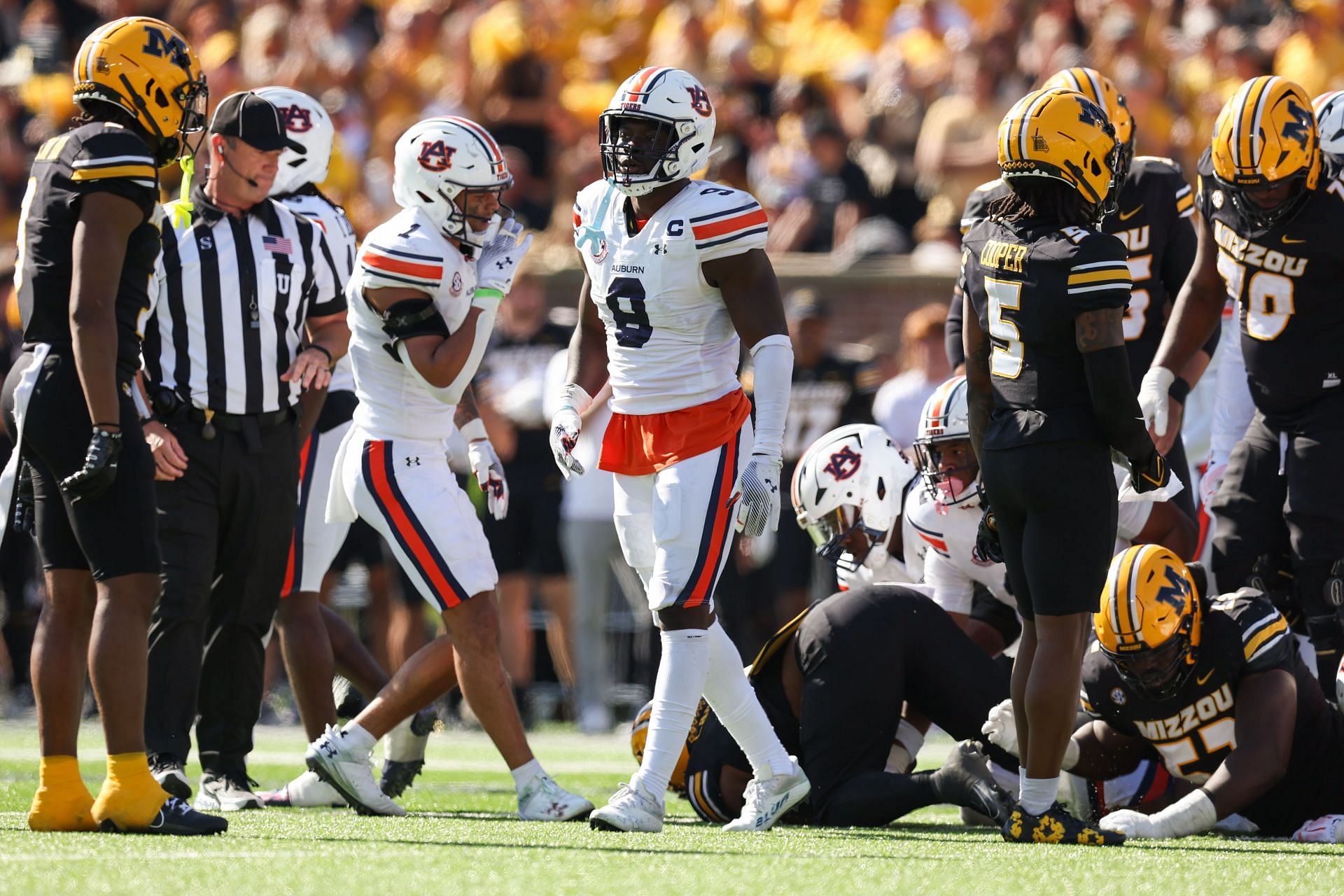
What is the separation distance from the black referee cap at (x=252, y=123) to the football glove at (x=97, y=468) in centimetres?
159

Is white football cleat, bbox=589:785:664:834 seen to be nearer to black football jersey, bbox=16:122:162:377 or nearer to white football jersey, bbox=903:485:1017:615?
white football jersey, bbox=903:485:1017:615

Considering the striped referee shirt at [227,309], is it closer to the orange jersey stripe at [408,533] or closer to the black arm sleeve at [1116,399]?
the orange jersey stripe at [408,533]

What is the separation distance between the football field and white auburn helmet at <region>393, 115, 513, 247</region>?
1.75 m

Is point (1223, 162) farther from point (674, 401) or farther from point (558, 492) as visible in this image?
point (558, 492)

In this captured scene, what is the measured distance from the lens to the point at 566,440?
5.15 m

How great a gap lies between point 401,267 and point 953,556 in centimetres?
201

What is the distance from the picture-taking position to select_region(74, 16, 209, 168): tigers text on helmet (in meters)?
4.67

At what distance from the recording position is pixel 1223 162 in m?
5.45

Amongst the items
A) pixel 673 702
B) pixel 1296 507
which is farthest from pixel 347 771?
pixel 1296 507

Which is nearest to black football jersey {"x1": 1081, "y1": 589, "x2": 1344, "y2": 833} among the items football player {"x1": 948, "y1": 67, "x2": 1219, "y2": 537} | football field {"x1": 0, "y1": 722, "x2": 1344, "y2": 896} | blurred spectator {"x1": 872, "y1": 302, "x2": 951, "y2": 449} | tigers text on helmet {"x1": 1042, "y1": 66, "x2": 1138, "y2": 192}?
football field {"x1": 0, "y1": 722, "x2": 1344, "y2": 896}

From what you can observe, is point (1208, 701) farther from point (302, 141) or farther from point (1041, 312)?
point (302, 141)

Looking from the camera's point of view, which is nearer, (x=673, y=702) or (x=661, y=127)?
(x=673, y=702)

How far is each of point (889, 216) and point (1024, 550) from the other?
678 cm

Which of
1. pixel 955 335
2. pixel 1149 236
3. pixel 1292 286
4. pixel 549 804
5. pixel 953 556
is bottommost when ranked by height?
pixel 549 804
